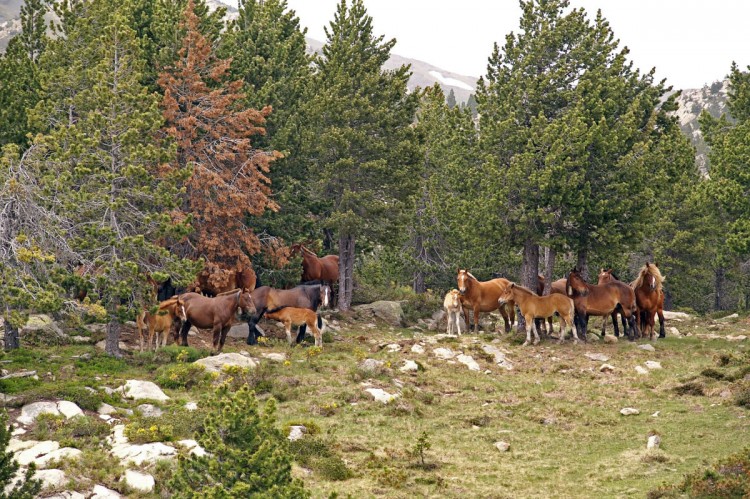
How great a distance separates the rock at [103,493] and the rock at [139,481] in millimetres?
355

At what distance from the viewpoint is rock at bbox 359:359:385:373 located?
22.8 metres

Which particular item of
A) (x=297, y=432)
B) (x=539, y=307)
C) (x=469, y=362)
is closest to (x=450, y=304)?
(x=539, y=307)

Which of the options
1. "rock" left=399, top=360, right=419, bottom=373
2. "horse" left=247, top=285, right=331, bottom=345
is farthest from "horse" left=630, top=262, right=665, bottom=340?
"horse" left=247, top=285, right=331, bottom=345

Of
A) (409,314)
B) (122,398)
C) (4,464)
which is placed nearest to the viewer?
(4,464)

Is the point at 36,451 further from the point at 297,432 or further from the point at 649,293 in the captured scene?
the point at 649,293

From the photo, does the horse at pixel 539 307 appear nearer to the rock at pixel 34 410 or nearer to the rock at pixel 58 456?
the rock at pixel 34 410

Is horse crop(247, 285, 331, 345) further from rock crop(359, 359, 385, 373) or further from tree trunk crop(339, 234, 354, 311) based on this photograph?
tree trunk crop(339, 234, 354, 311)

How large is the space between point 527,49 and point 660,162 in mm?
7761

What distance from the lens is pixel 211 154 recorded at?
3000 centimetres

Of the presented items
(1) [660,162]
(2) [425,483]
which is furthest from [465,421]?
(1) [660,162]

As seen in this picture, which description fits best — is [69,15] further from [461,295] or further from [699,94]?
[699,94]

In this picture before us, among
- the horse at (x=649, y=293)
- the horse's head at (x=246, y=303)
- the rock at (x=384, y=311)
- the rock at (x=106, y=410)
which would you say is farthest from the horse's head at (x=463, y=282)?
the rock at (x=106, y=410)

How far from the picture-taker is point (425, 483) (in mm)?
14438

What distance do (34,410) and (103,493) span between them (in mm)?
4476
